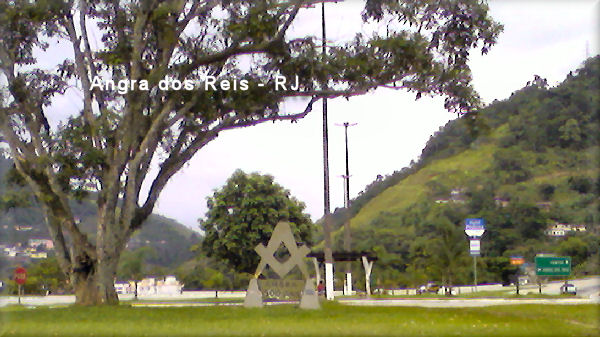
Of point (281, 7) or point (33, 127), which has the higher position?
point (281, 7)

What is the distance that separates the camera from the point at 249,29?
23641mm

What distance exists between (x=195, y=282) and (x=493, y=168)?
187 ft

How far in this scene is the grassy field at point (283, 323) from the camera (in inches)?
618

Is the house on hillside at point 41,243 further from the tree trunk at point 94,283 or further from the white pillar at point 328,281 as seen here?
the white pillar at point 328,281

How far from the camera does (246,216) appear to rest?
116 ft

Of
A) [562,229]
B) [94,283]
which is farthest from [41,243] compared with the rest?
[562,229]

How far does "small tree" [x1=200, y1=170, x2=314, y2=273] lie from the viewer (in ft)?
115

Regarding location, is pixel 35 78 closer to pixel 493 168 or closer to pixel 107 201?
pixel 107 201

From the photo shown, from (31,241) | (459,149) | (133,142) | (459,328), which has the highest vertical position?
(459,149)

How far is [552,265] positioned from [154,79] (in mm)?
23946

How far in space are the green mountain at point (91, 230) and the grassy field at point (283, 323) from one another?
2.19m

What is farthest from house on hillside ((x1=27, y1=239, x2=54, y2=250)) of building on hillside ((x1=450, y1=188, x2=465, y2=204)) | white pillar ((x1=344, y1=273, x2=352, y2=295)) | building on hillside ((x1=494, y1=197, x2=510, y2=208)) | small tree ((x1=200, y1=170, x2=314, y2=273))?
building on hillside ((x1=450, y1=188, x2=465, y2=204))

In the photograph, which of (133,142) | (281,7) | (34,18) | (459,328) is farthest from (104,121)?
(459,328)

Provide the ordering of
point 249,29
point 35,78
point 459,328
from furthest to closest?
point 35,78 → point 249,29 → point 459,328
